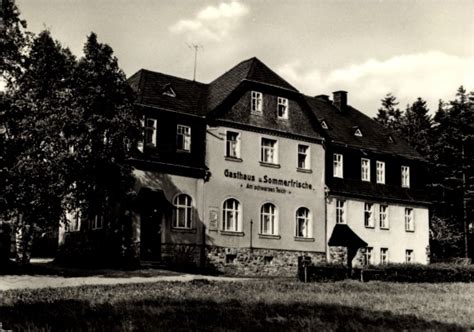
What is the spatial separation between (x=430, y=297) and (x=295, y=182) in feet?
51.8

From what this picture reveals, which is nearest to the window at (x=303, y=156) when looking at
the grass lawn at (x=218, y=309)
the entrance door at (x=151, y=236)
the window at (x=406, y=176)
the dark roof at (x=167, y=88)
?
the dark roof at (x=167, y=88)

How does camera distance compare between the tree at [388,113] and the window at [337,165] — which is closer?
the window at [337,165]

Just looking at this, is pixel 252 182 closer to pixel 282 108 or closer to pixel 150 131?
pixel 282 108

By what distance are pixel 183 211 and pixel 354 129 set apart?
45.8ft

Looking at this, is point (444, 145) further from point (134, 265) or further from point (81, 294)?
point (81, 294)

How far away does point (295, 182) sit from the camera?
106ft

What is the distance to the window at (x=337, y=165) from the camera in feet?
115

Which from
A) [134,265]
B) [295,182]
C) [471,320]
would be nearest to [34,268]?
[134,265]

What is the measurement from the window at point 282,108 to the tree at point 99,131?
10525mm

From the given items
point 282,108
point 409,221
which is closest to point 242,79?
point 282,108

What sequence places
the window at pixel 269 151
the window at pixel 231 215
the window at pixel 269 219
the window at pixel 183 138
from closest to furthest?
the window at pixel 183 138, the window at pixel 231 215, the window at pixel 269 219, the window at pixel 269 151

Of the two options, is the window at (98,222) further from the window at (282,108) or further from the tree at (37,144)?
the window at (282,108)

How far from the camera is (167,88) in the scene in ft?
97.3

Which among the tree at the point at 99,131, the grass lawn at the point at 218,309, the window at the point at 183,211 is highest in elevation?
the tree at the point at 99,131
